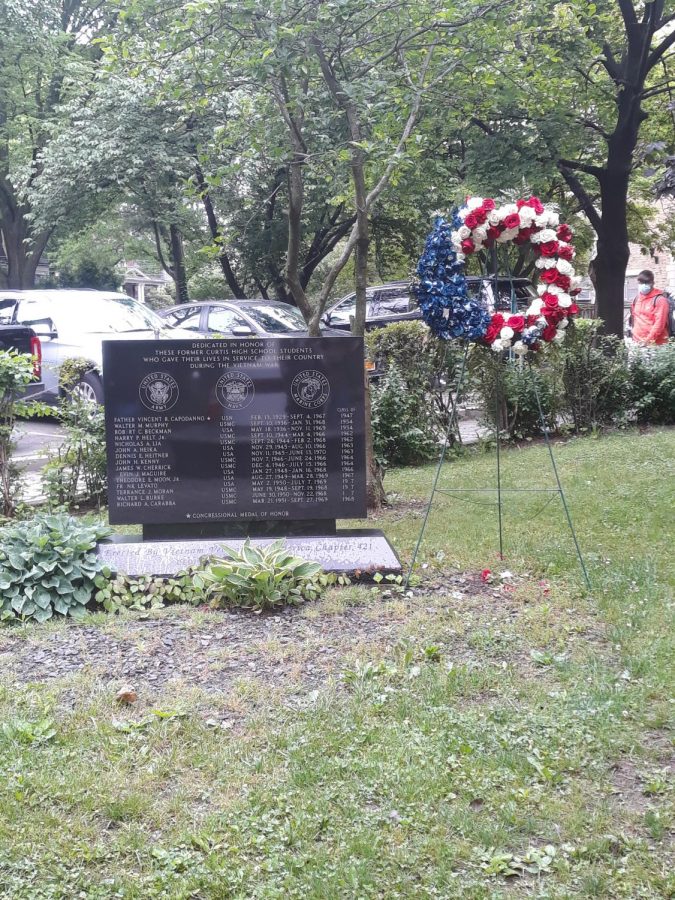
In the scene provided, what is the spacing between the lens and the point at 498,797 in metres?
3.27

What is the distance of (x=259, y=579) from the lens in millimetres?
5371

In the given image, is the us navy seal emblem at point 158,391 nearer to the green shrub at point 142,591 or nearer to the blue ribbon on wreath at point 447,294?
the green shrub at point 142,591

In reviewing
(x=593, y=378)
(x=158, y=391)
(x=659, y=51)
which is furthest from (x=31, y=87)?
(x=158, y=391)

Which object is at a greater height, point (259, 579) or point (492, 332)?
point (492, 332)

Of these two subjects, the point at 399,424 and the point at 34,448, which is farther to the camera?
the point at 34,448

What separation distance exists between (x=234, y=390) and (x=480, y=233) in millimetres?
1982

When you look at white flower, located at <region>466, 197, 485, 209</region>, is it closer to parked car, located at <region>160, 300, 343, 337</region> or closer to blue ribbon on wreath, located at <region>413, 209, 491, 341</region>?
blue ribbon on wreath, located at <region>413, 209, 491, 341</region>

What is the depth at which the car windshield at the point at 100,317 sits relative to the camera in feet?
44.6

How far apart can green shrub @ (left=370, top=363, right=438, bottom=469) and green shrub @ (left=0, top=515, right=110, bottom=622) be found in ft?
15.9

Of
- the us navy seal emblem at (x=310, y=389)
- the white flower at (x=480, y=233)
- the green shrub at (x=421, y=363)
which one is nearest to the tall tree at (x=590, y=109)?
the green shrub at (x=421, y=363)

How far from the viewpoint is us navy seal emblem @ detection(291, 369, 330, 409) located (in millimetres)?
6348

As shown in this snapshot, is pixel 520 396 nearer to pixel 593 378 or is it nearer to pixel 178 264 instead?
Answer: pixel 593 378

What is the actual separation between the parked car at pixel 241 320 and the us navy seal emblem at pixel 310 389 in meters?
7.70

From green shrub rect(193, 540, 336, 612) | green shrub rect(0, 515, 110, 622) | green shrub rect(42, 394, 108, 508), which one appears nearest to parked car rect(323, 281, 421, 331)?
green shrub rect(42, 394, 108, 508)
